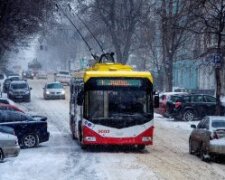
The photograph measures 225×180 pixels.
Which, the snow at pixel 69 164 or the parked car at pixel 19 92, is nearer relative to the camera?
the snow at pixel 69 164

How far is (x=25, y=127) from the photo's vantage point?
28172 millimetres

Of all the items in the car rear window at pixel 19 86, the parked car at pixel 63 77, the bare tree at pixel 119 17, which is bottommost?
the car rear window at pixel 19 86

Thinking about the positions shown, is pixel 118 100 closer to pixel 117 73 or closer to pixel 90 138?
pixel 117 73

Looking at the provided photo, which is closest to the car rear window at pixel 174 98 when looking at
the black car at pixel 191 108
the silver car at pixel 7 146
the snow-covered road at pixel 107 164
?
the black car at pixel 191 108

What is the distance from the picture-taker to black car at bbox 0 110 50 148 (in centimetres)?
2805

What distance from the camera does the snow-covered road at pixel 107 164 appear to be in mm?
18062

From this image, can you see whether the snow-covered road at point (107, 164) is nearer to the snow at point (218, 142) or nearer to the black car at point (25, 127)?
the black car at point (25, 127)

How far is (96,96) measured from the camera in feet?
83.5

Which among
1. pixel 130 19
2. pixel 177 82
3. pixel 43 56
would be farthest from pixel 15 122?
pixel 43 56

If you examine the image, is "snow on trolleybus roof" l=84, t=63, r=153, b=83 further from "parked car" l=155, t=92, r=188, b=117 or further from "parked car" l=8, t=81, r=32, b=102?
"parked car" l=8, t=81, r=32, b=102

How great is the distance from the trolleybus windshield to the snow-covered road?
128 cm

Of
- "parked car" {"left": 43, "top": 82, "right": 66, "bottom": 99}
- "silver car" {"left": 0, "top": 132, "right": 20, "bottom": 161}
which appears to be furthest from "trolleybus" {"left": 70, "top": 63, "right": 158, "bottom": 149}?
"parked car" {"left": 43, "top": 82, "right": 66, "bottom": 99}

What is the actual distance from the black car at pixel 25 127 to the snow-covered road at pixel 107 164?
525 mm

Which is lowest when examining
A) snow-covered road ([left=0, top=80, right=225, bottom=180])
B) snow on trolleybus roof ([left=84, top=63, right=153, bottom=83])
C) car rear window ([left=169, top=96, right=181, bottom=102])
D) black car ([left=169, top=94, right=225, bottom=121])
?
snow-covered road ([left=0, top=80, right=225, bottom=180])
